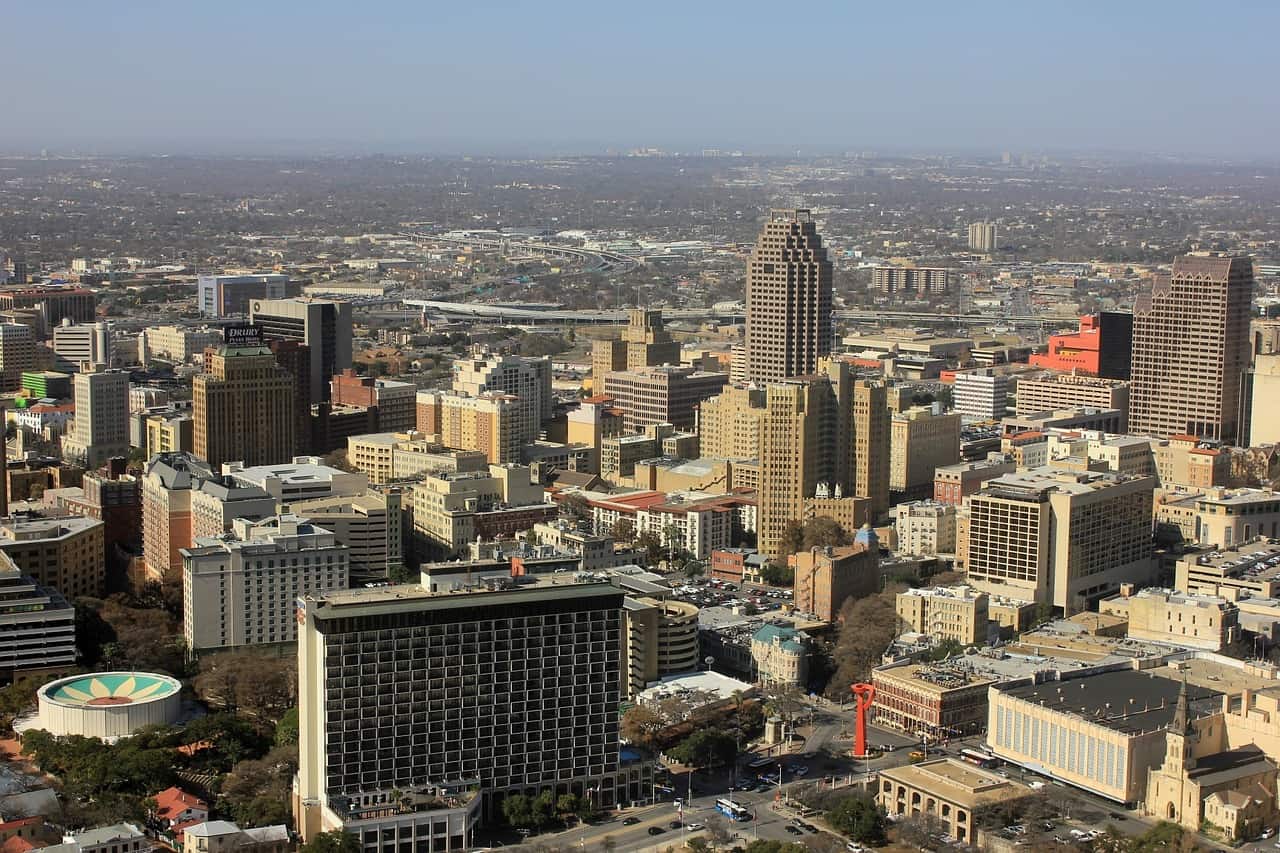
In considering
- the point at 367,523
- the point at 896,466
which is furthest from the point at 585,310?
the point at 367,523

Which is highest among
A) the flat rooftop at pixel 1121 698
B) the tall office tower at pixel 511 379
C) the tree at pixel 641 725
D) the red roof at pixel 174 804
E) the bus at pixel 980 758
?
the tall office tower at pixel 511 379

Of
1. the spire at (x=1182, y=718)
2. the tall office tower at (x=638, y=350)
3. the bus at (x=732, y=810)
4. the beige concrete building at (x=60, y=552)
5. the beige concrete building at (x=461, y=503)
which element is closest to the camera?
the bus at (x=732, y=810)

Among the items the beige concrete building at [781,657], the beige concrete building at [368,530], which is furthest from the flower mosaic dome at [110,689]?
the beige concrete building at [781,657]

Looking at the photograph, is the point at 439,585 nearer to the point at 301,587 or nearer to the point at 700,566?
the point at 301,587

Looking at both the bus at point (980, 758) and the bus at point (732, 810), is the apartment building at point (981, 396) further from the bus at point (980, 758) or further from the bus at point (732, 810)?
the bus at point (732, 810)

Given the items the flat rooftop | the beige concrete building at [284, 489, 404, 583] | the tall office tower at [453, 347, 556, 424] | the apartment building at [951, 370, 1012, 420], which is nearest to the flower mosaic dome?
the beige concrete building at [284, 489, 404, 583]

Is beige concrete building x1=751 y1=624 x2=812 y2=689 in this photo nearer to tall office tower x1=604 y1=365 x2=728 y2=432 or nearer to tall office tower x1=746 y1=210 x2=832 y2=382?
tall office tower x1=746 y1=210 x2=832 y2=382
